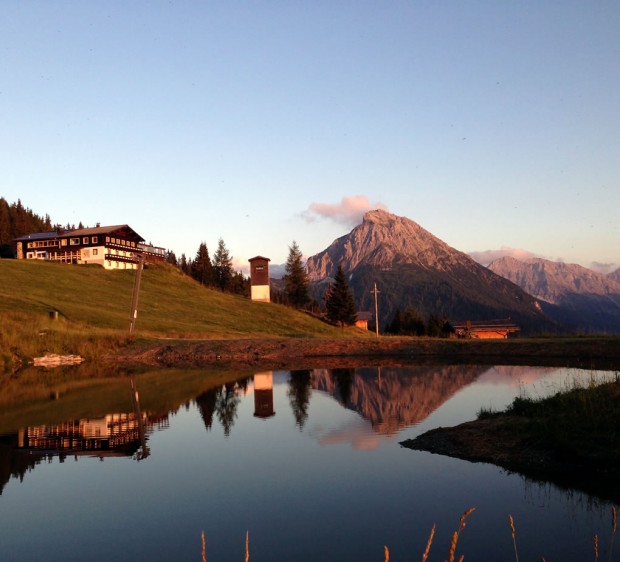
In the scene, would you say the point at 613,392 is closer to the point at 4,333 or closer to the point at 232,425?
the point at 232,425

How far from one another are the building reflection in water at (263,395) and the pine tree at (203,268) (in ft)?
412

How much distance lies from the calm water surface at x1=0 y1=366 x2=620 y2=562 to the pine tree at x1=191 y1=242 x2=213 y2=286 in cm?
14369

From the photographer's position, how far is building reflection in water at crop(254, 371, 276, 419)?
97.3ft

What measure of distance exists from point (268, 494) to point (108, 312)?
2774 inches

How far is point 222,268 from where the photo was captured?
179m

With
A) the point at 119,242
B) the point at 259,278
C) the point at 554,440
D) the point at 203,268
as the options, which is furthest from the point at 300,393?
the point at 203,268

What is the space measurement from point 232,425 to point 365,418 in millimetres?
6301

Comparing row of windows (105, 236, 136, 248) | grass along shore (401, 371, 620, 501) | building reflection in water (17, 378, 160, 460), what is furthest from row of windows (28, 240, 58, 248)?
grass along shore (401, 371, 620, 501)

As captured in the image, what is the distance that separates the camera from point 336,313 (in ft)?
389

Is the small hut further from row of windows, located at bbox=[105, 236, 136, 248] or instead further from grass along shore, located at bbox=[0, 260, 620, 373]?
grass along shore, located at bbox=[0, 260, 620, 373]

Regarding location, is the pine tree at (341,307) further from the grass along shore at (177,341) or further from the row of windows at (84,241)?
the row of windows at (84,241)

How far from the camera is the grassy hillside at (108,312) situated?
5773cm

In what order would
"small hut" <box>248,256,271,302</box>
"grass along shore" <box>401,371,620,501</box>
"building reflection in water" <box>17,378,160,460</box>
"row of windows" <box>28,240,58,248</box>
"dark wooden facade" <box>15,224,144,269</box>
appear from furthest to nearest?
"row of windows" <box>28,240,58,248</box> → "small hut" <box>248,256,271,302</box> → "dark wooden facade" <box>15,224,144,269</box> → "building reflection in water" <box>17,378,160,460</box> → "grass along shore" <box>401,371,620,501</box>

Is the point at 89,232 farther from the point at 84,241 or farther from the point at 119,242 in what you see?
the point at 119,242
